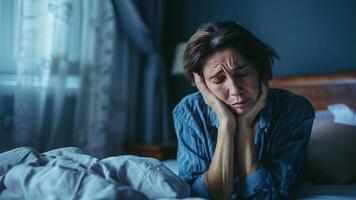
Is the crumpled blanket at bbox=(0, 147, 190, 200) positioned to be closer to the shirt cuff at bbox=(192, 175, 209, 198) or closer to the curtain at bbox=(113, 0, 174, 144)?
the shirt cuff at bbox=(192, 175, 209, 198)

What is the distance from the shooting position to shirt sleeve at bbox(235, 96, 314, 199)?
1071 mm

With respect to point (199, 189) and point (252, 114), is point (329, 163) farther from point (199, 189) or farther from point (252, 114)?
point (199, 189)

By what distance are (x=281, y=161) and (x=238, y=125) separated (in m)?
0.17

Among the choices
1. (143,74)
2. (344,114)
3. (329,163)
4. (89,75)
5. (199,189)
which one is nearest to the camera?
(199,189)

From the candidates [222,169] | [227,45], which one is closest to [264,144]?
[222,169]

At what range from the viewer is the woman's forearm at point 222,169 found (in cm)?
106

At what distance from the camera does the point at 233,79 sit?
117cm

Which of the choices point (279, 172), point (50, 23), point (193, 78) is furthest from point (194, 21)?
point (279, 172)

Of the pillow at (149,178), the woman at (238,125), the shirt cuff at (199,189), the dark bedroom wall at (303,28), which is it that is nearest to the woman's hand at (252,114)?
the woman at (238,125)

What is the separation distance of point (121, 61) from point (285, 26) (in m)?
1.24

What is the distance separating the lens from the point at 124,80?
9.30 feet

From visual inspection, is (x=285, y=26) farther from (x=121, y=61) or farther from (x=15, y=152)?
(x=15, y=152)

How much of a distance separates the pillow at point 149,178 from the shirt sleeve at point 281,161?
0.78 ft

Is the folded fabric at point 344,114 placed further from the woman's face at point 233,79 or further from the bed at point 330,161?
the woman's face at point 233,79
